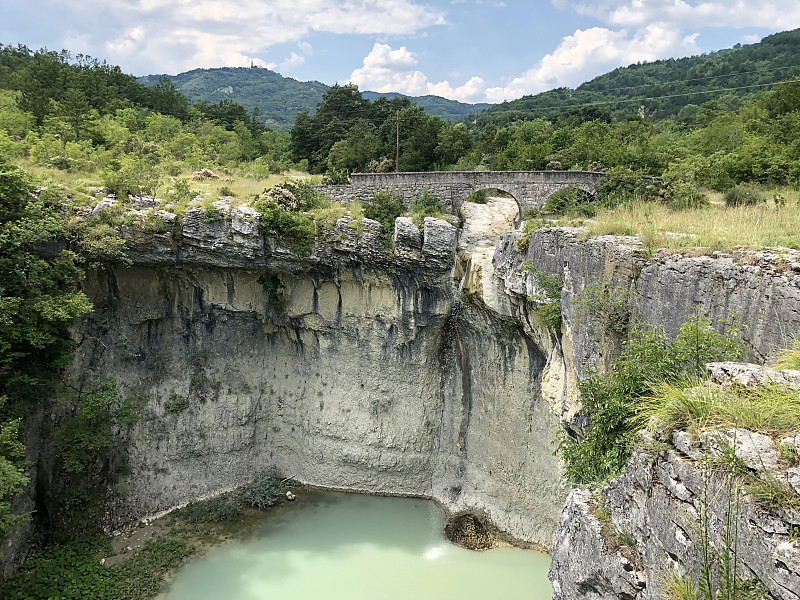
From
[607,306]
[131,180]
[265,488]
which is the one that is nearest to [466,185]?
[607,306]

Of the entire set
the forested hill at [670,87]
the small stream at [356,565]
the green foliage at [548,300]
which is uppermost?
the forested hill at [670,87]

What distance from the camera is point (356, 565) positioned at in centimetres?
1490

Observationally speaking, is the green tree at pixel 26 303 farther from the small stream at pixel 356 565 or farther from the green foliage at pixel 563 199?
the green foliage at pixel 563 199

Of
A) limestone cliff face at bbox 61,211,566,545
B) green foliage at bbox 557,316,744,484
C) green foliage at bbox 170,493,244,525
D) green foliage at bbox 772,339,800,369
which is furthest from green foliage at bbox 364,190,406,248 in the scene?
green foliage at bbox 772,339,800,369

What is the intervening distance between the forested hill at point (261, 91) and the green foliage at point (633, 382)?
13753cm

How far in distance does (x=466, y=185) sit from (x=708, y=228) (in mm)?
10421

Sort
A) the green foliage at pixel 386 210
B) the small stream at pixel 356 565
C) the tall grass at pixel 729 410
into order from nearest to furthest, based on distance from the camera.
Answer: the tall grass at pixel 729 410, the small stream at pixel 356 565, the green foliage at pixel 386 210

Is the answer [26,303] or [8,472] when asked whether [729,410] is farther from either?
[26,303]

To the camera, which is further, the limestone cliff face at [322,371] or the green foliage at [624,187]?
the green foliage at [624,187]

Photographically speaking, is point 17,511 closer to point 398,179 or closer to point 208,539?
point 208,539

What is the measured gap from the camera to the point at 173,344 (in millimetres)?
17625

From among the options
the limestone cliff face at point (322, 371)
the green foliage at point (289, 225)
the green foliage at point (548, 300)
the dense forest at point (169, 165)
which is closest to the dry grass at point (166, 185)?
the dense forest at point (169, 165)

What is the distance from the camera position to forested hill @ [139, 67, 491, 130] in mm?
148125

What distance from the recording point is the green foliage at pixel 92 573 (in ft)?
43.3
